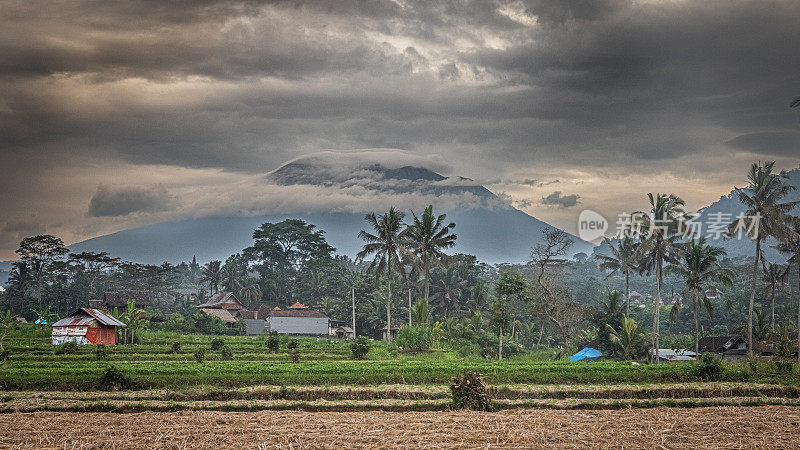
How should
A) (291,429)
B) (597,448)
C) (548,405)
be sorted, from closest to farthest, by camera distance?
(597,448) → (291,429) → (548,405)

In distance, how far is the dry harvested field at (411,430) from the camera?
10.6 meters

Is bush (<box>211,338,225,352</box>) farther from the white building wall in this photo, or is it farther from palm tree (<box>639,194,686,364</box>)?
palm tree (<box>639,194,686,364</box>)

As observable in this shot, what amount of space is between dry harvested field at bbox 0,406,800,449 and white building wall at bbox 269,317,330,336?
125ft

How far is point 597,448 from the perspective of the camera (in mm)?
10125

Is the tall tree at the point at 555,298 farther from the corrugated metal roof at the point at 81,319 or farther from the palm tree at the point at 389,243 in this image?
the corrugated metal roof at the point at 81,319

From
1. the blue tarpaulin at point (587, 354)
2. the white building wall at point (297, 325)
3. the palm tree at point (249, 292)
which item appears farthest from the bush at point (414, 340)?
the palm tree at point (249, 292)

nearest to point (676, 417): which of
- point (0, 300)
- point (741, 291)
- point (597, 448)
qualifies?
point (597, 448)

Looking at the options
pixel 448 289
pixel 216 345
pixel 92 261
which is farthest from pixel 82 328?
pixel 448 289

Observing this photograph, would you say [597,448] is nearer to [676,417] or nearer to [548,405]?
[676,417]

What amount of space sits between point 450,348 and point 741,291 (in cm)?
3191

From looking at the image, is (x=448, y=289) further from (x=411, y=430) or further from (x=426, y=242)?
(x=411, y=430)

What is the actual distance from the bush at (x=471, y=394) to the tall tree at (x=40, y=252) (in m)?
57.3

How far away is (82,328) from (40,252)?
94.8 feet

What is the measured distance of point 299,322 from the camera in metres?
52.3
